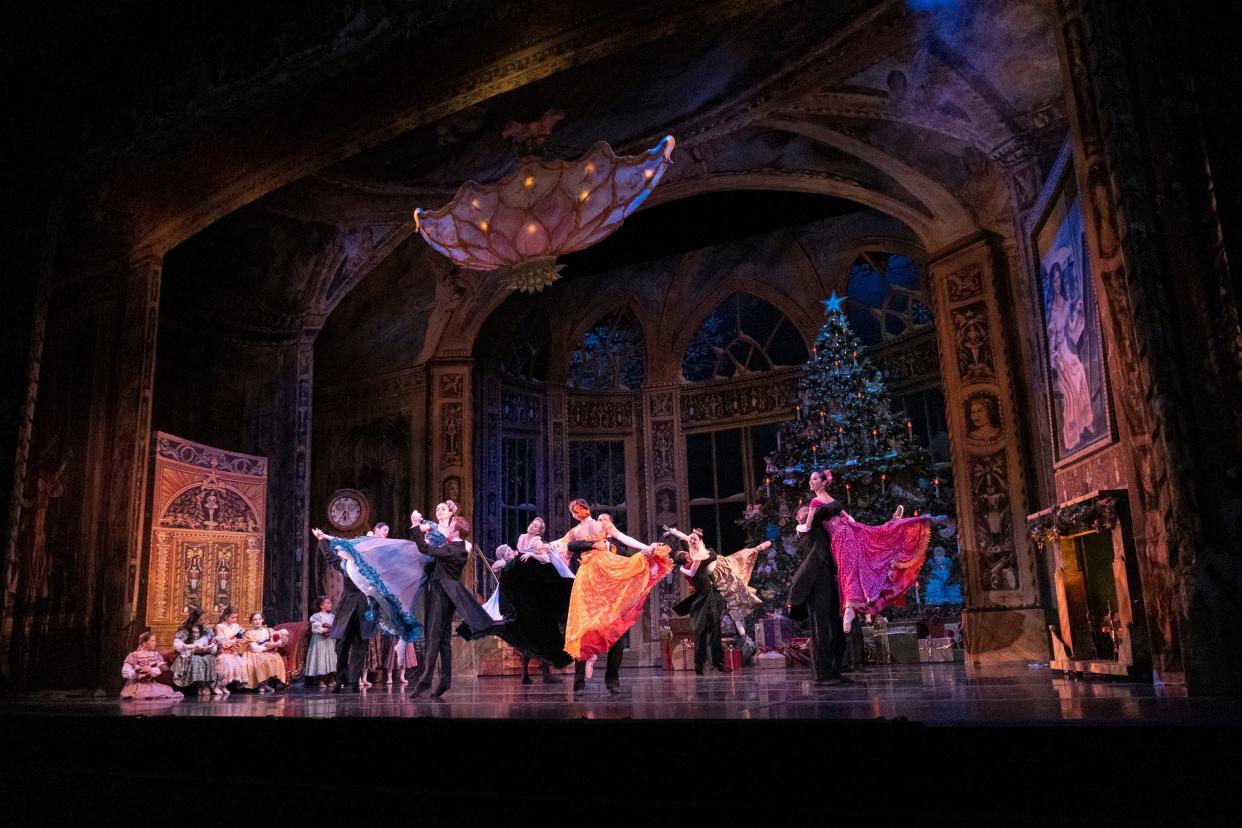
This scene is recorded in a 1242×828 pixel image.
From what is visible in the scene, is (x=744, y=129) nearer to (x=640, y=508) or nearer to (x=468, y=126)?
(x=468, y=126)

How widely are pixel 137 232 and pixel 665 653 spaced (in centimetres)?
872

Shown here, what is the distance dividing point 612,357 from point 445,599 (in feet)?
38.2

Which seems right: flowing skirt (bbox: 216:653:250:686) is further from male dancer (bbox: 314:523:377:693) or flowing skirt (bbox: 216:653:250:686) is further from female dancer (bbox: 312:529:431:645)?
female dancer (bbox: 312:529:431:645)

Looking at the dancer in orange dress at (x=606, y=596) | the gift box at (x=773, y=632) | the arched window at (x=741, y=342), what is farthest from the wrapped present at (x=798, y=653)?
the arched window at (x=741, y=342)

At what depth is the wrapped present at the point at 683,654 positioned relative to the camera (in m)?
13.1

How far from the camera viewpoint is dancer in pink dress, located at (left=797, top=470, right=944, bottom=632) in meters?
7.48

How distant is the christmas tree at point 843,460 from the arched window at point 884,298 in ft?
6.15

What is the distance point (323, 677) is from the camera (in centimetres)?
1145

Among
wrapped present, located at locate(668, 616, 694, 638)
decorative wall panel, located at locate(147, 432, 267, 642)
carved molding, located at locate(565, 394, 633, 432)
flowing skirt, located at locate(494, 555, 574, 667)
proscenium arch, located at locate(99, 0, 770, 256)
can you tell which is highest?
proscenium arch, located at locate(99, 0, 770, 256)

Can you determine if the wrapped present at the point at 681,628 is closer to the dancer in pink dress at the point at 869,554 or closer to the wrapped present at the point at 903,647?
the wrapped present at the point at 903,647

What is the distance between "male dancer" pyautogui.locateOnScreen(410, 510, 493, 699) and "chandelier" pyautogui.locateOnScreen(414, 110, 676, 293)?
11.6 ft

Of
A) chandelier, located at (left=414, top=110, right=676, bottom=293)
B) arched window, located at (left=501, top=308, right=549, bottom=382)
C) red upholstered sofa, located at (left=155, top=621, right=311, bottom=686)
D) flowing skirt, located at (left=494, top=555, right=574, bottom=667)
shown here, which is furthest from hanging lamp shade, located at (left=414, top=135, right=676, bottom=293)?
arched window, located at (left=501, top=308, right=549, bottom=382)

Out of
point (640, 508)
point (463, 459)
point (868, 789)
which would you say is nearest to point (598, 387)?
point (640, 508)

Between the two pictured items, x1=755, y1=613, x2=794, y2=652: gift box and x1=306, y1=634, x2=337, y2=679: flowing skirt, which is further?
x1=755, y1=613, x2=794, y2=652: gift box
